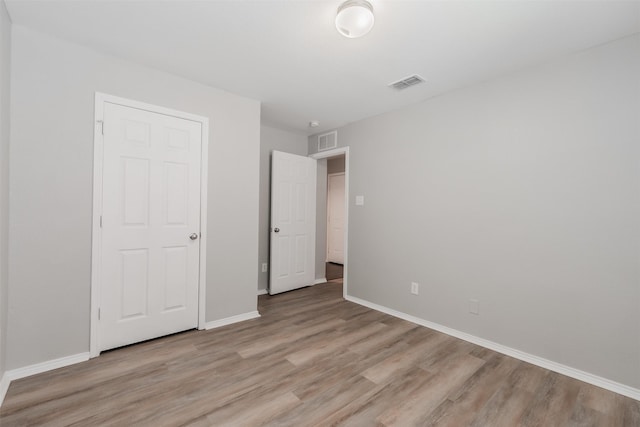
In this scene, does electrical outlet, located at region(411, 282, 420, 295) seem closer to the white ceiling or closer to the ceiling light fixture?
the white ceiling

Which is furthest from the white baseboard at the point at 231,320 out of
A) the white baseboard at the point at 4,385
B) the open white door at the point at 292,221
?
the white baseboard at the point at 4,385

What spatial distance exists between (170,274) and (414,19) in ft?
9.48

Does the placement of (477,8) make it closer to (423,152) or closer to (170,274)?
(423,152)

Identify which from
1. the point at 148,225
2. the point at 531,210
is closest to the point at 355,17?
the point at 531,210

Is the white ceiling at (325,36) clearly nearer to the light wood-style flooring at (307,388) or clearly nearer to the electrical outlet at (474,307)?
the electrical outlet at (474,307)

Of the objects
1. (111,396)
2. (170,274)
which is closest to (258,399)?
(111,396)

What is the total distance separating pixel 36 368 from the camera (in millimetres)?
2029

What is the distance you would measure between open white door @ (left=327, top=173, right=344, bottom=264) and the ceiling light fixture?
4980 mm

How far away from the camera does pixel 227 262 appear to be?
301 centimetres

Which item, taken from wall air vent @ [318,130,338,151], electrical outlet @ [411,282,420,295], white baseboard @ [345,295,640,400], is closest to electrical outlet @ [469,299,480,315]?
white baseboard @ [345,295,640,400]

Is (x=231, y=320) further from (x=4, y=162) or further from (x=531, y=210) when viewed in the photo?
(x=531, y=210)

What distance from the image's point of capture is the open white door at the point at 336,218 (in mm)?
6781

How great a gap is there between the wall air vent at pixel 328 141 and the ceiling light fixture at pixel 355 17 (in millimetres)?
2394

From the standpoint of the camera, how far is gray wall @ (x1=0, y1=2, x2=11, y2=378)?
1746 mm
